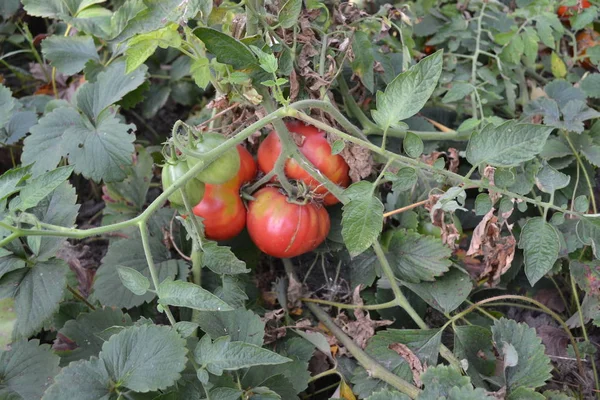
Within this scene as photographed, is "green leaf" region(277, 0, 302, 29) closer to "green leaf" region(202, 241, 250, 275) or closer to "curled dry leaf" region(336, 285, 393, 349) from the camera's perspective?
"green leaf" region(202, 241, 250, 275)

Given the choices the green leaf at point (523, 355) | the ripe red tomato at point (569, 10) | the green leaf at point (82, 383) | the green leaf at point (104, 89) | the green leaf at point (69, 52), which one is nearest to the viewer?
the green leaf at point (82, 383)

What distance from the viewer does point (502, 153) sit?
32.5 inches

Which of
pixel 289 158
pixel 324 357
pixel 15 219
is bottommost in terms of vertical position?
pixel 324 357

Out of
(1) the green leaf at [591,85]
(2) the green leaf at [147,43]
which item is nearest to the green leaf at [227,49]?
(2) the green leaf at [147,43]

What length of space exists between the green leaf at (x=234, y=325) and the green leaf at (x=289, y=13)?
1.63 ft

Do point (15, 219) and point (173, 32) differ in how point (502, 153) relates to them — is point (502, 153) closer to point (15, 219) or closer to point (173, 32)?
point (173, 32)

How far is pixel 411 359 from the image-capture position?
0.95 meters

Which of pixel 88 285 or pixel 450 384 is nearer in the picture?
pixel 450 384

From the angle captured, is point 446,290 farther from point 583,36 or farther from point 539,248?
point 583,36

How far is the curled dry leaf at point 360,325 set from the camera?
1048mm

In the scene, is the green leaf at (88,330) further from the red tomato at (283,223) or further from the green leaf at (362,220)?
the green leaf at (362,220)

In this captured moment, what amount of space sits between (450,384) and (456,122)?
0.79m

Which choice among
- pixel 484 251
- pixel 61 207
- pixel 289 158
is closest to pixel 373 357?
pixel 484 251

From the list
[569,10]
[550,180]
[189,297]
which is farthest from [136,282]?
[569,10]
